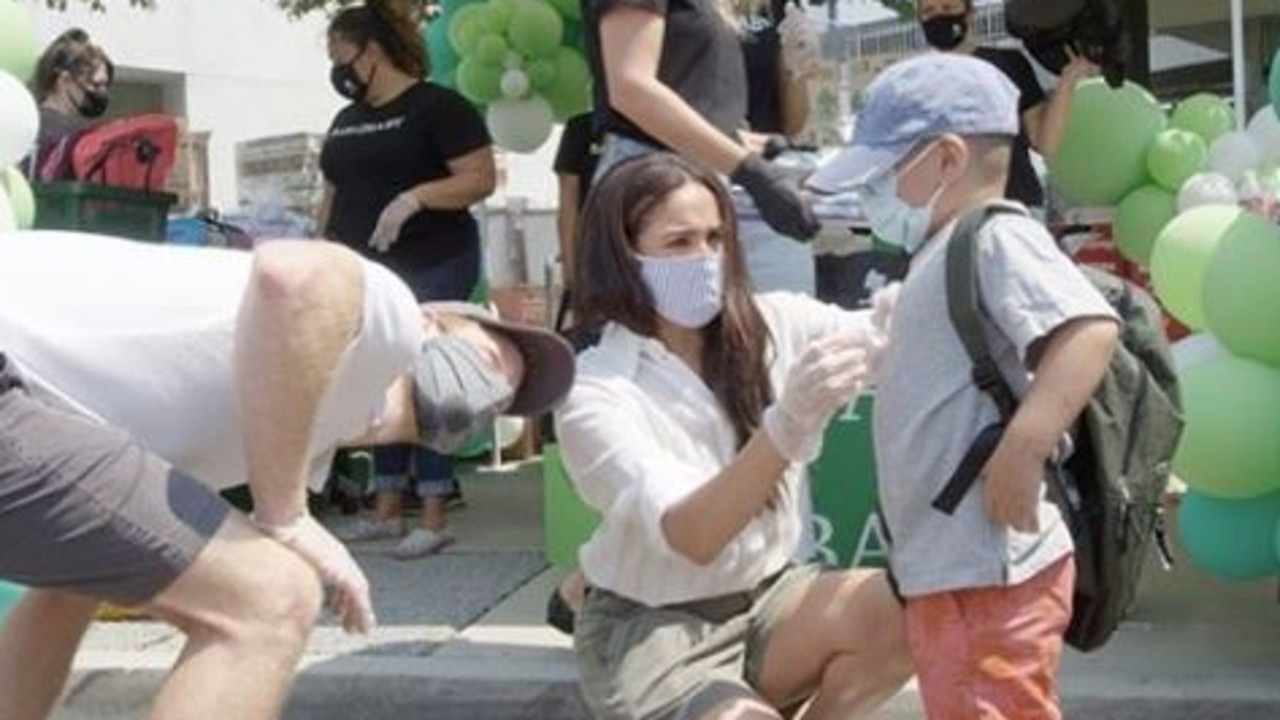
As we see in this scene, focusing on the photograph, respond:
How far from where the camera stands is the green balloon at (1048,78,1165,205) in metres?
5.20

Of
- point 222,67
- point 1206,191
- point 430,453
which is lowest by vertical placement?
point 430,453

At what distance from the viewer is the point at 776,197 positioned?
3.52 metres

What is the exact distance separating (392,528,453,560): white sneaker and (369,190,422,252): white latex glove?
2.88 ft

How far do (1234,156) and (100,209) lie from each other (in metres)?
3.30

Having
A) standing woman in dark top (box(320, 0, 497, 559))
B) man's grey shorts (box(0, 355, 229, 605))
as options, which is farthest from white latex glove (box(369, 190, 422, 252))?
man's grey shorts (box(0, 355, 229, 605))

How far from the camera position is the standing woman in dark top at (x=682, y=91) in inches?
140

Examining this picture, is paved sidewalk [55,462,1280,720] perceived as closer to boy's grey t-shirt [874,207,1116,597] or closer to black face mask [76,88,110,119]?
boy's grey t-shirt [874,207,1116,597]

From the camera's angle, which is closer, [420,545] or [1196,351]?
[1196,351]

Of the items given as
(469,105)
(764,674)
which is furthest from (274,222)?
(764,674)

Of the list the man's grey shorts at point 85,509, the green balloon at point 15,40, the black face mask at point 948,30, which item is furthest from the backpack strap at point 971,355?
the green balloon at point 15,40

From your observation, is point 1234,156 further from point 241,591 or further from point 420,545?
point 241,591

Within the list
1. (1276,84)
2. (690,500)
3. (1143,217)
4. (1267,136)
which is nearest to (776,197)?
(690,500)

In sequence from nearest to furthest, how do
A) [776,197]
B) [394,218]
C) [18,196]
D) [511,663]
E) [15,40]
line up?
[776,197]
[511,663]
[18,196]
[15,40]
[394,218]

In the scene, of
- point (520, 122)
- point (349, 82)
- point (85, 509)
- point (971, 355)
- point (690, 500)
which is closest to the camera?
point (85, 509)
